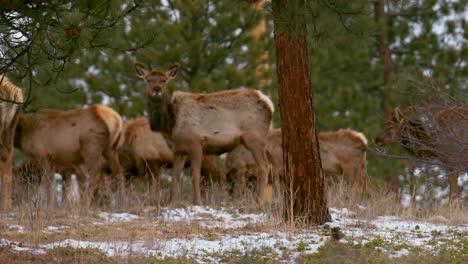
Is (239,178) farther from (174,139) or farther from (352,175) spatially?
Answer: (174,139)

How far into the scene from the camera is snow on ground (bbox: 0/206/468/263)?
989cm

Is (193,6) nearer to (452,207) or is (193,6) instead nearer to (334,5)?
(452,207)

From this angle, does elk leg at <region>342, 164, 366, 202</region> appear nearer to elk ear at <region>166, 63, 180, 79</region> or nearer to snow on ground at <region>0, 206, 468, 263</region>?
elk ear at <region>166, 63, 180, 79</region>

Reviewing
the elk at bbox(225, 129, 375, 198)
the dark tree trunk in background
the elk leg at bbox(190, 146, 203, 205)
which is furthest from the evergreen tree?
the dark tree trunk in background

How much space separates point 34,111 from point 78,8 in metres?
1.57

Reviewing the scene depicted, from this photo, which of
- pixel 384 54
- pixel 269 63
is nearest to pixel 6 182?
pixel 269 63

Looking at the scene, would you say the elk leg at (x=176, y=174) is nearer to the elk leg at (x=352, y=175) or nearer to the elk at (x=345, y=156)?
the elk at (x=345, y=156)

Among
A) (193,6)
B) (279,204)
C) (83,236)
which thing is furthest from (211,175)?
(83,236)

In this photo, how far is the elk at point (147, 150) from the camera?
1947 centimetres

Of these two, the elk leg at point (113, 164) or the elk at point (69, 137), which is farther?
the elk leg at point (113, 164)

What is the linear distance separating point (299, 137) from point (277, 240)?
167cm

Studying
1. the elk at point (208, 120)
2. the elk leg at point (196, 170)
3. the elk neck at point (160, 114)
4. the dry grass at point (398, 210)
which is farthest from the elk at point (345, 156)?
the dry grass at point (398, 210)

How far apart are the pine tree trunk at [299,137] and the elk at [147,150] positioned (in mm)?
7627

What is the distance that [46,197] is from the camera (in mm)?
15125
